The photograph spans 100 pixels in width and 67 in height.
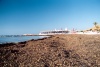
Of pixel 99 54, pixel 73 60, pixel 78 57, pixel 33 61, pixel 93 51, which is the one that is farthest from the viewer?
pixel 93 51

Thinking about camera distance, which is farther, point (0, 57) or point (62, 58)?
point (62, 58)

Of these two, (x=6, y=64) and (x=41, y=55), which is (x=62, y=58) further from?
(x=6, y=64)

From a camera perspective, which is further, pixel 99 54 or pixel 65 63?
pixel 99 54

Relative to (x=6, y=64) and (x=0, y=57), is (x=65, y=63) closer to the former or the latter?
(x=6, y=64)

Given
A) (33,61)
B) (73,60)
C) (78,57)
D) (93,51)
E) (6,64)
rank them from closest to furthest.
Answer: (6,64)
(33,61)
(73,60)
(78,57)
(93,51)

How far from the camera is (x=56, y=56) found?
44.0 feet

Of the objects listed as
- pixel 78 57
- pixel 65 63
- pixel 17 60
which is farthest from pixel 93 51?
pixel 17 60

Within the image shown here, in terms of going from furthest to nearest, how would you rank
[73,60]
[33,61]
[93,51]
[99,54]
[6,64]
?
[93,51] < [99,54] < [73,60] < [33,61] < [6,64]

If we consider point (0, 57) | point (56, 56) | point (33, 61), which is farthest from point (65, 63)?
point (0, 57)

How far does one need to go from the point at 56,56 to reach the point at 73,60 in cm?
161

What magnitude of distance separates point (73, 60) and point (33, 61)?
3522 mm

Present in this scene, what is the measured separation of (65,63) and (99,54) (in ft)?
16.1

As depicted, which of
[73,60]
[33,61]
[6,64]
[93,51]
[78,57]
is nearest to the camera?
[6,64]

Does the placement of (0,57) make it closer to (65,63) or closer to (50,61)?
(50,61)
